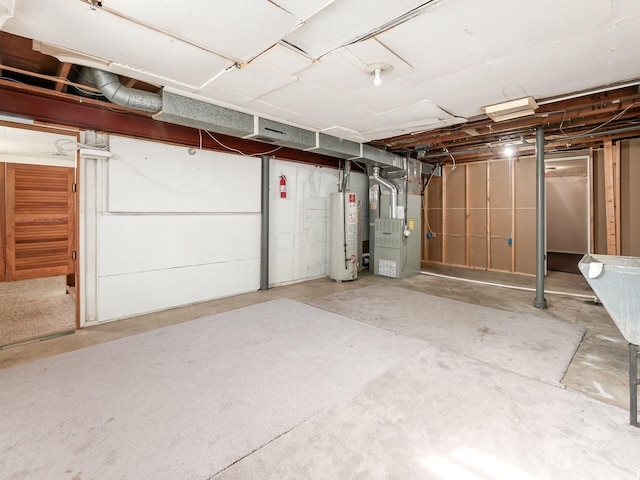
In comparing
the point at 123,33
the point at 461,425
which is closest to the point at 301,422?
the point at 461,425

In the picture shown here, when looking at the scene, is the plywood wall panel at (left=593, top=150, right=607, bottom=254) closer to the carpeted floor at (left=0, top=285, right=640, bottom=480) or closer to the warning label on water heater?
the carpeted floor at (left=0, top=285, right=640, bottom=480)

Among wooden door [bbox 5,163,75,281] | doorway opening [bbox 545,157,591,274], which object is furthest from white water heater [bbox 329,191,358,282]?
doorway opening [bbox 545,157,591,274]

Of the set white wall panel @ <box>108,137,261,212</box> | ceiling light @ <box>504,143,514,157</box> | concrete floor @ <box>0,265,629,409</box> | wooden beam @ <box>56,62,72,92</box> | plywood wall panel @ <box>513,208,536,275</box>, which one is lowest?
concrete floor @ <box>0,265,629,409</box>

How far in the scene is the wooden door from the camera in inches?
204

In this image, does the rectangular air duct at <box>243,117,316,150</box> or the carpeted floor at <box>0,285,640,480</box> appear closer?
the carpeted floor at <box>0,285,640,480</box>

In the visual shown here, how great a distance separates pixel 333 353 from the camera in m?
2.56

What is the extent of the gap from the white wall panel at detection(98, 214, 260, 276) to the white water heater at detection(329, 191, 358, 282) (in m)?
1.38

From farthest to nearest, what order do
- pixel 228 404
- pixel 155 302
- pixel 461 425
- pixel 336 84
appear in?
pixel 155 302 < pixel 336 84 < pixel 228 404 < pixel 461 425

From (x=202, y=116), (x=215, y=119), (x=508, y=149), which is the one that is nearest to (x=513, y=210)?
(x=508, y=149)

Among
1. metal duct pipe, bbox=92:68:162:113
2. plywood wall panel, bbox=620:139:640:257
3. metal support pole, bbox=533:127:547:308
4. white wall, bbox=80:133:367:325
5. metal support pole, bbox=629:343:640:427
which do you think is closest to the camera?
metal support pole, bbox=629:343:640:427

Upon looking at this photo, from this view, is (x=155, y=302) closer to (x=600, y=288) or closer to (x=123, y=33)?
(x=123, y=33)

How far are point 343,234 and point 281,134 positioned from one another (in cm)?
203

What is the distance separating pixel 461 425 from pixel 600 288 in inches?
43.8

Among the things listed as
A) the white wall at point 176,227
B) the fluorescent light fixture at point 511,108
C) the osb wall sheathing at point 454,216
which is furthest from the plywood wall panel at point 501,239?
the white wall at point 176,227
